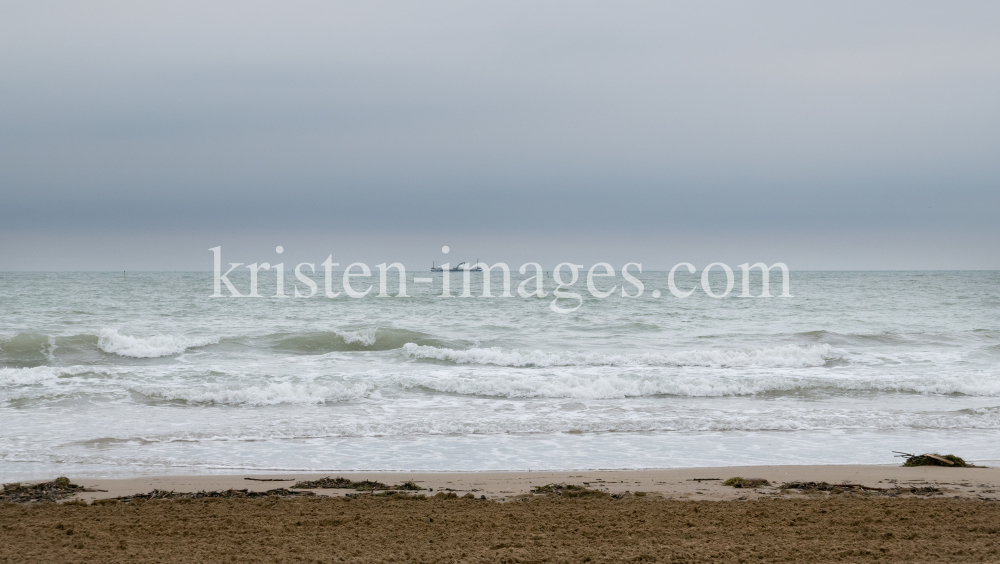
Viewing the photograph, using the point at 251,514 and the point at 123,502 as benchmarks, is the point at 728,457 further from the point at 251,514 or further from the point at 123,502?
the point at 123,502

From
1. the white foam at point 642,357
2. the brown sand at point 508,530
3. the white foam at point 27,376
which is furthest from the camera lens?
the white foam at point 642,357

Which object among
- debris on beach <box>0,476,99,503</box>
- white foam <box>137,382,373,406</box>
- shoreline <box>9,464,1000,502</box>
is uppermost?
debris on beach <box>0,476,99,503</box>

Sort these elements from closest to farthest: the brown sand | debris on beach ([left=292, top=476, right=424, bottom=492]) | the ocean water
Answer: the brown sand
debris on beach ([left=292, top=476, right=424, bottom=492])
the ocean water

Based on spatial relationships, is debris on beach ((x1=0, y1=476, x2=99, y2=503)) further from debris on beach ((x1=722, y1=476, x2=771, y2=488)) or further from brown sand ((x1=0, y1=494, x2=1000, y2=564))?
debris on beach ((x1=722, y1=476, x2=771, y2=488))

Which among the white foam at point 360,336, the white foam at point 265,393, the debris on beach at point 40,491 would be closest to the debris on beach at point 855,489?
the debris on beach at point 40,491

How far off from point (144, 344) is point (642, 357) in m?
14.2

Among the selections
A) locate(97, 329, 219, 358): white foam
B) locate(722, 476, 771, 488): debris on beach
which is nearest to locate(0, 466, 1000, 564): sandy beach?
locate(722, 476, 771, 488): debris on beach

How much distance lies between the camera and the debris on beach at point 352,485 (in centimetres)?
671

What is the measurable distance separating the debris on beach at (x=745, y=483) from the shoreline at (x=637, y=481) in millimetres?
93

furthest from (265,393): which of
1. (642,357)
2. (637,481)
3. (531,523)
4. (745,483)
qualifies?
(642,357)

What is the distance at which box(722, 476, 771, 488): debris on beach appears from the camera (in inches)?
265

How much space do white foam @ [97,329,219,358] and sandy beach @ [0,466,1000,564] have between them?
1233 centimetres

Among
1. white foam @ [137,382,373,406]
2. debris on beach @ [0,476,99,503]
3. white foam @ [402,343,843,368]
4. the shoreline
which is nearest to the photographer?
debris on beach @ [0,476,99,503]

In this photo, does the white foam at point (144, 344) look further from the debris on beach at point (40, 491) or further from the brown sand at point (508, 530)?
the brown sand at point (508, 530)
